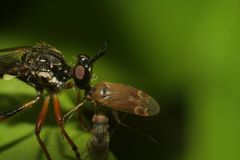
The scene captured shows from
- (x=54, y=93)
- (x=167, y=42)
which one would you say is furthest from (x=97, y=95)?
(x=167, y=42)

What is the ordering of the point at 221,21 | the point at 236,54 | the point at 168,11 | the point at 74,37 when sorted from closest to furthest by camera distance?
the point at 236,54
the point at 221,21
the point at 168,11
the point at 74,37

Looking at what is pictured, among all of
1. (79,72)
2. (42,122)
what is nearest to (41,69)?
(79,72)

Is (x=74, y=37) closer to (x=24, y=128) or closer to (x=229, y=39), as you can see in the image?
(x=24, y=128)

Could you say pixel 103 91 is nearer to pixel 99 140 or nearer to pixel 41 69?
pixel 99 140

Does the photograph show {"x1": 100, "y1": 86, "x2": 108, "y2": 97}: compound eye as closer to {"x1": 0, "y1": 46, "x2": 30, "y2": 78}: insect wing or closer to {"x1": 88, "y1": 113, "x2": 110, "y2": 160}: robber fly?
{"x1": 88, "y1": 113, "x2": 110, "y2": 160}: robber fly

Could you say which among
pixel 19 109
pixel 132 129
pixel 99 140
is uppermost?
pixel 19 109

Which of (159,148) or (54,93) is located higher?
(54,93)
